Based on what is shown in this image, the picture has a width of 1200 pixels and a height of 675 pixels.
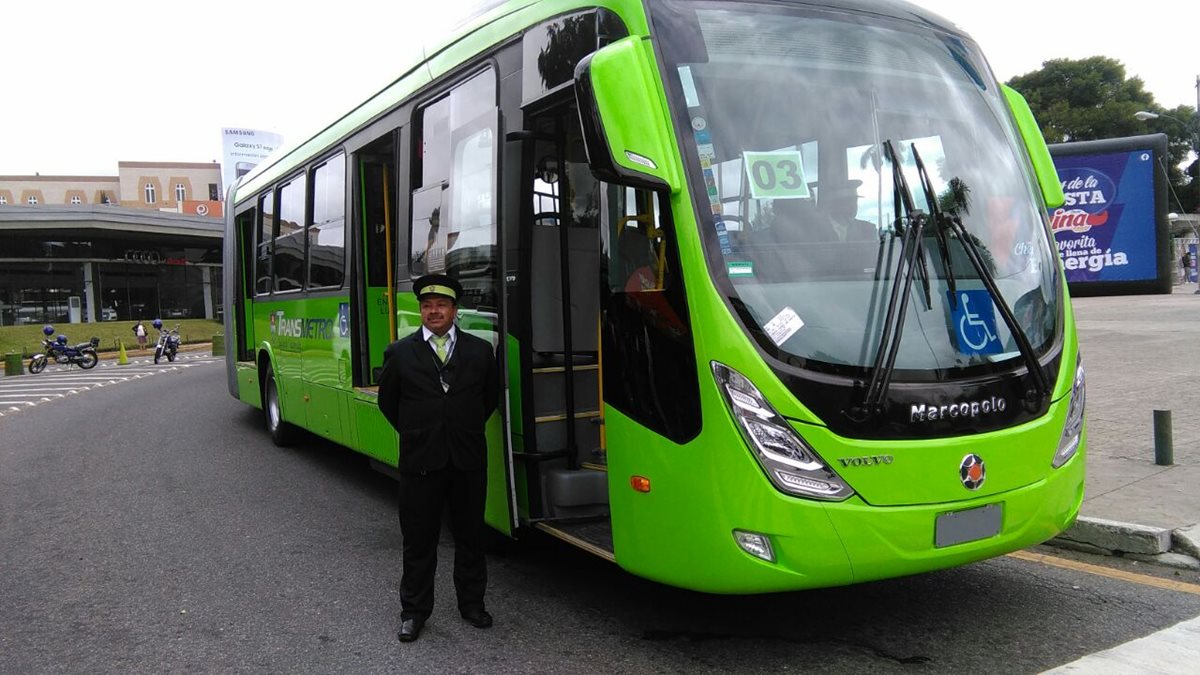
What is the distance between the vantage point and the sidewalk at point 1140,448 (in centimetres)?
517

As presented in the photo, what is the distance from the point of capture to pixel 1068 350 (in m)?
4.09

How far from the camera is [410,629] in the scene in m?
4.27

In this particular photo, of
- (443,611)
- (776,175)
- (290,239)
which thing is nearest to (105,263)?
(290,239)

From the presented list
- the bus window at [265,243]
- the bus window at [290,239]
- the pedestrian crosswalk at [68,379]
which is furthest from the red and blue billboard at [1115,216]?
the pedestrian crosswalk at [68,379]

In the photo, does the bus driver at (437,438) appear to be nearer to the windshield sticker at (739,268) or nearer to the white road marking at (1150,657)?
the windshield sticker at (739,268)

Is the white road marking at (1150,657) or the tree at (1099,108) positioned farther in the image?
the tree at (1099,108)

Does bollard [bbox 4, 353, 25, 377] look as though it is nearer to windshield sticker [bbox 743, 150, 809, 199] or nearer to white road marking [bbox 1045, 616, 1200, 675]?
windshield sticker [bbox 743, 150, 809, 199]

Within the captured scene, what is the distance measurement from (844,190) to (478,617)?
2.62 meters

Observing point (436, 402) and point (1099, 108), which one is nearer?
point (436, 402)

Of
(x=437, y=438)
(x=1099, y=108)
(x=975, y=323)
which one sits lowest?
(x=437, y=438)

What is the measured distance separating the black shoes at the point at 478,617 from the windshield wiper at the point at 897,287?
206 centimetres

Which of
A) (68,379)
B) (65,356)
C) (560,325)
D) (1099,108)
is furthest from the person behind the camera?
(1099,108)

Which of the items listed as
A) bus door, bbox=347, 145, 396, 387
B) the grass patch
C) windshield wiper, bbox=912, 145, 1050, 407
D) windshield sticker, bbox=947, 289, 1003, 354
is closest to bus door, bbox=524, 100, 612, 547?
windshield wiper, bbox=912, 145, 1050, 407

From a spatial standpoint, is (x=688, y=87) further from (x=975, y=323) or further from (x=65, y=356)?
(x=65, y=356)
